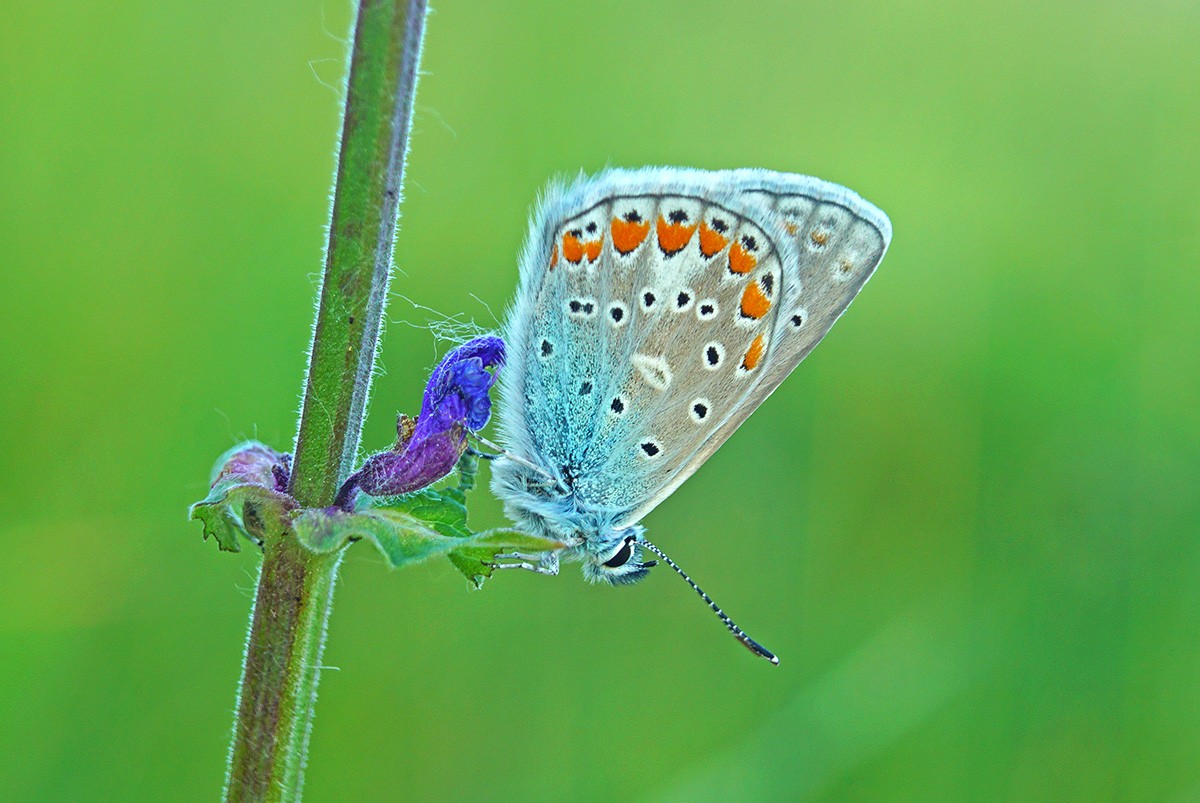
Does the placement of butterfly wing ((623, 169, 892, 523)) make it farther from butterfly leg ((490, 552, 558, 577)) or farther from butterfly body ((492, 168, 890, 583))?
butterfly leg ((490, 552, 558, 577))

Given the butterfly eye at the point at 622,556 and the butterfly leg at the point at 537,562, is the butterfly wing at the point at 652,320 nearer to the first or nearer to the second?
the butterfly eye at the point at 622,556

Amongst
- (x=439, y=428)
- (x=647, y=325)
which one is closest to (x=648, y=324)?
(x=647, y=325)

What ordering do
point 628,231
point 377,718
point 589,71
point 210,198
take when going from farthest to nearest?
1. point 589,71
2. point 210,198
3. point 377,718
4. point 628,231

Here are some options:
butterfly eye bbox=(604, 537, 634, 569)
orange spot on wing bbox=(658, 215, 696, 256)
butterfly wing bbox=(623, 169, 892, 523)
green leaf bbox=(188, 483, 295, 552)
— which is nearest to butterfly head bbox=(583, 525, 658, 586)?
butterfly eye bbox=(604, 537, 634, 569)

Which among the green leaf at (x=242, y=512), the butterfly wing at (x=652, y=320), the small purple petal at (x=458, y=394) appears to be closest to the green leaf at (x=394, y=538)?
the green leaf at (x=242, y=512)

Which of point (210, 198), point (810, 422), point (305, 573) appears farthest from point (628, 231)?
point (210, 198)

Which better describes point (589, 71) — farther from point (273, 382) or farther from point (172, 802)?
point (172, 802)
